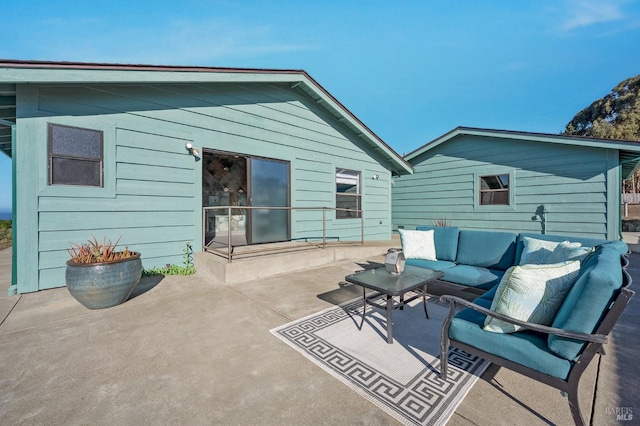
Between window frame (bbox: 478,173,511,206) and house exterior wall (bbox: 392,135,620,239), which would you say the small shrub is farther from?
window frame (bbox: 478,173,511,206)

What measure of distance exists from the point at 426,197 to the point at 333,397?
30.6 feet

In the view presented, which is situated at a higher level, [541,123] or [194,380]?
[541,123]

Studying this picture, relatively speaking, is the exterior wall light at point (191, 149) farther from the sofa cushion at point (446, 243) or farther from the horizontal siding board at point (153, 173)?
the sofa cushion at point (446, 243)

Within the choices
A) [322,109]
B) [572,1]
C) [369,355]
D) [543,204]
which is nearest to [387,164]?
[322,109]

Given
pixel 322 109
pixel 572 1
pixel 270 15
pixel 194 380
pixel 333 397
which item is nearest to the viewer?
pixel 333 397

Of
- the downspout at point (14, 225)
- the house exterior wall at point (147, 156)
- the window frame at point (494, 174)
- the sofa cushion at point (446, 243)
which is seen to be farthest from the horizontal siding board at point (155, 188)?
the window frame at point (494, 174)

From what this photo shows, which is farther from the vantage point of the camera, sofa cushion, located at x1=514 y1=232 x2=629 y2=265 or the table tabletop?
sofa cushion, located at x1=514 y1=232 x2=629 y2=265

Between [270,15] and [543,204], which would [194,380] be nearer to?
[543,204]

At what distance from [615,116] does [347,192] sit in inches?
1012

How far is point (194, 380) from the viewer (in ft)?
6.34

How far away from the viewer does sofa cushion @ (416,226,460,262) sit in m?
4.30

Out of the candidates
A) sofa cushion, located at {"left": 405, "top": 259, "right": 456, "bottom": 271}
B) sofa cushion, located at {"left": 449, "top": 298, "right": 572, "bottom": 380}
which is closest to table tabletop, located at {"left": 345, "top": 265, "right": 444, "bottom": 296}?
sofa cushion, located at {"left": 449, "top": 298, "right": 572, "bottom": 380}

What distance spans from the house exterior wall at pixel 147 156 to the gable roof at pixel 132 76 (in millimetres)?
416

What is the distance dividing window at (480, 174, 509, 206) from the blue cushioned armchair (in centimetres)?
751
